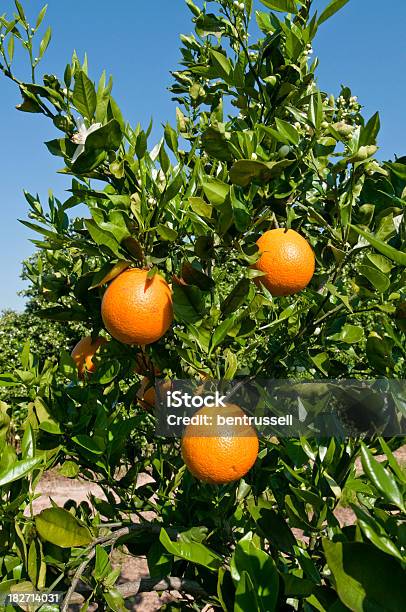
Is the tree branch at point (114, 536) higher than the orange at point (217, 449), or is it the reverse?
the orange at point (217, 449)

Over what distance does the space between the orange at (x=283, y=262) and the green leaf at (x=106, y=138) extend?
327 mm

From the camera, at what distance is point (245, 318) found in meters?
1.08

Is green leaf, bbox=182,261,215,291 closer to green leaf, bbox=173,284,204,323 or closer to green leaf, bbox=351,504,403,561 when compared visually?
green leaf, bbox=173,284,204,323

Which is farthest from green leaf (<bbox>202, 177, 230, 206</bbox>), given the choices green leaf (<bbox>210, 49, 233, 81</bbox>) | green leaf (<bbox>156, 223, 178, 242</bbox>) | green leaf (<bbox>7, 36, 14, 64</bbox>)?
green leaf (<bbox>7, 36, 14, 64</bbox>)

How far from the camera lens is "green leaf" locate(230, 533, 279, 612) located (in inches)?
30.9

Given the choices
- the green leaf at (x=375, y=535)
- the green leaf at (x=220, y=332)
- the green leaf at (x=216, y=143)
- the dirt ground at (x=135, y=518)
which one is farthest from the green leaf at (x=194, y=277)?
the dirt ground at (x=135, y=518)

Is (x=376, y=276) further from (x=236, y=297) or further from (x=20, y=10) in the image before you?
(x=20, y=10)

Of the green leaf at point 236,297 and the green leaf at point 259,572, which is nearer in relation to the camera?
the green leaf at point 259,572

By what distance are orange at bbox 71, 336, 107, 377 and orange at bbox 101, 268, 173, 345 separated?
0.35 m

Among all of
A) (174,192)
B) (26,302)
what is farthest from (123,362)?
(26,302)

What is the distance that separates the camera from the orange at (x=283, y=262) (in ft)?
3.50

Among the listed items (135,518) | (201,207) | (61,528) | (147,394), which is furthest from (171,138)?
(135,518)

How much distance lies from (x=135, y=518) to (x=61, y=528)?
1290 mm

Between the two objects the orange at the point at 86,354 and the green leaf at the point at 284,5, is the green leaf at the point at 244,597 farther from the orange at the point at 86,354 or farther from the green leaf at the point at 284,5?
the green leaf at the point at 284,5
